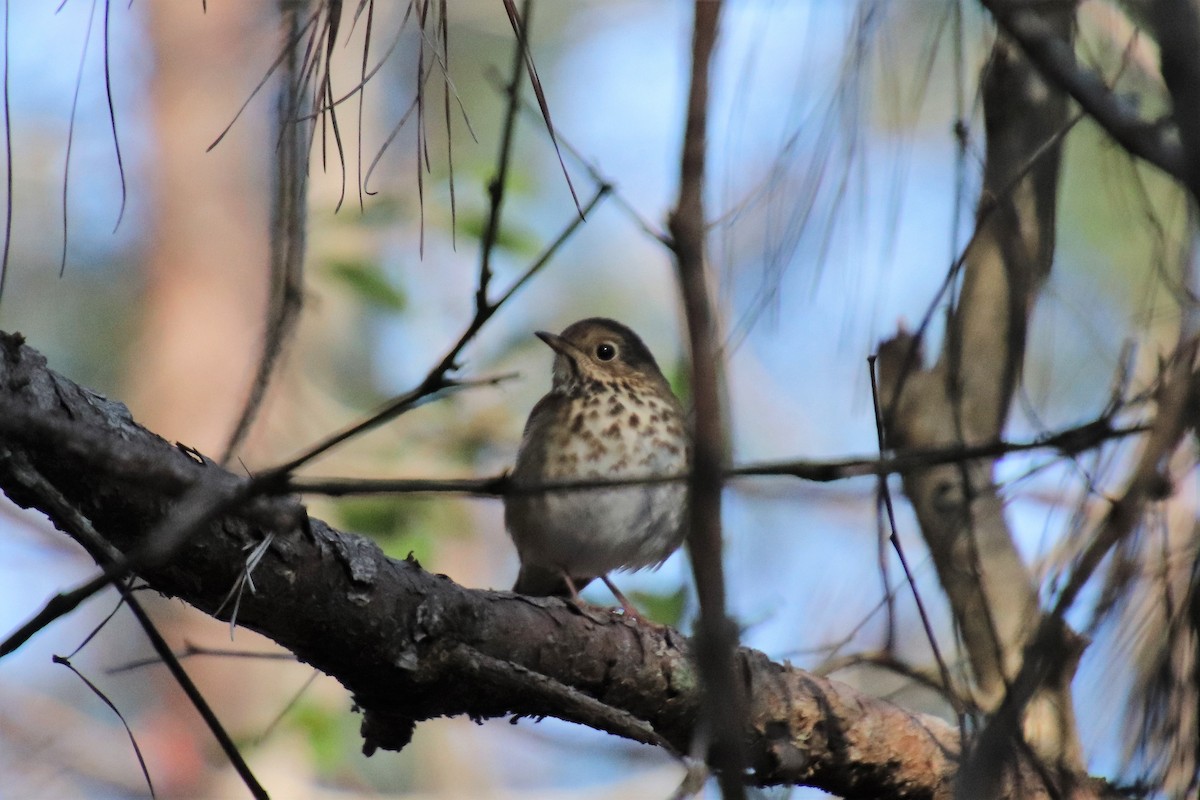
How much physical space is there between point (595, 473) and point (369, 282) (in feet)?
3.71

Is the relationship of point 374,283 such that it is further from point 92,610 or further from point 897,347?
point 92,610

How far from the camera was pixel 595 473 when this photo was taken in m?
3.68

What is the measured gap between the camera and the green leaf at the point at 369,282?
13.8 ft

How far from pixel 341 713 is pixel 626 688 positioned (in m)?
2.43

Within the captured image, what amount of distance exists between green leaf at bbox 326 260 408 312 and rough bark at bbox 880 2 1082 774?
1.92 m

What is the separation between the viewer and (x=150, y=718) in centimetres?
692

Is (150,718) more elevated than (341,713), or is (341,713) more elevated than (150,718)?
(150,718)

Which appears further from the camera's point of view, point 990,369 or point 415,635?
point 990,369

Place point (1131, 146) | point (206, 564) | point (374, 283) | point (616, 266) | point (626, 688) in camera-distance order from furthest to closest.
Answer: point (616, 266)
point (374, 283)
point (626, 688)
point (206, 564)
point (1131, 146)

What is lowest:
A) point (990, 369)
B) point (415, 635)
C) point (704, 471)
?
point (704, 471)

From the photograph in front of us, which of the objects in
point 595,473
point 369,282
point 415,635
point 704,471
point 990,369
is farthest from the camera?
point 369,282

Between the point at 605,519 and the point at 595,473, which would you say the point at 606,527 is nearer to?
the point at 605,519

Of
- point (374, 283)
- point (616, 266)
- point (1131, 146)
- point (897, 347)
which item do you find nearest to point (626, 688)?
point (897, 347)

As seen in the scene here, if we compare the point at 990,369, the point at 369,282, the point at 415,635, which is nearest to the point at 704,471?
the point at 415,635
